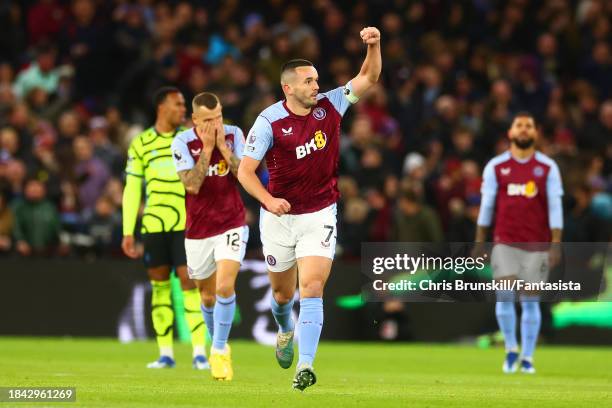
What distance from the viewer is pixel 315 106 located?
11.8 m

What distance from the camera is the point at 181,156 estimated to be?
1366 cm

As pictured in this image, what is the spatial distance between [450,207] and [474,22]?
22.8ft

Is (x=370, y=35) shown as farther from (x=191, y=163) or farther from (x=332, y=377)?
(x=332, y=377)

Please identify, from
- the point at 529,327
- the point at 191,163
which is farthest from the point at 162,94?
the point at 529,327

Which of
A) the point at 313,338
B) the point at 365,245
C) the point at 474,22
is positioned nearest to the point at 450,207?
the point at 474,22

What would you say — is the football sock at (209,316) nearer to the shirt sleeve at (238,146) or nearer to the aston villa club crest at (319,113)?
the shirt sleeve at (238,146)

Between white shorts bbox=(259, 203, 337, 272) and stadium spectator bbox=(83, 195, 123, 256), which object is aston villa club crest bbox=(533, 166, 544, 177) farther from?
stadium spectator bbox=(83, 195, 123, 256)

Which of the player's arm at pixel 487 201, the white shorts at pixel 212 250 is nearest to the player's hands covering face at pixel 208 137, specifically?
the white shorts at pixel 212 250

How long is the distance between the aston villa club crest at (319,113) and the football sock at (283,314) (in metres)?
1.88

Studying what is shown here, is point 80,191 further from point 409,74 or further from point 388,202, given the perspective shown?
point 409,74

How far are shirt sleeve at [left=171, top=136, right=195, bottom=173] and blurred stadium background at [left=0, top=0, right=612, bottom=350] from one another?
20.6ft

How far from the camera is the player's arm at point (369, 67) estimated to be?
11352 millimetres

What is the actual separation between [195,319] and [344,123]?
964 cm

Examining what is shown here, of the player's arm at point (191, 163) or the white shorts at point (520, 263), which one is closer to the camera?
the player's arm at point (191, 163)
